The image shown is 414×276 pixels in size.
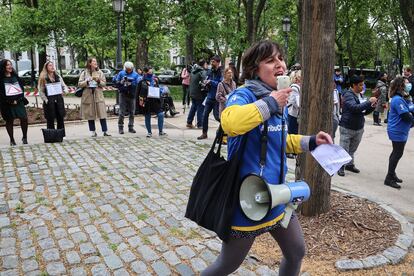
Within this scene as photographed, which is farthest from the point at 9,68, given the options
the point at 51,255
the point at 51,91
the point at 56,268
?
the point at 56,268

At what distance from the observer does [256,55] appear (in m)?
2.41

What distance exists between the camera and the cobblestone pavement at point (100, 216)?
3.64 m

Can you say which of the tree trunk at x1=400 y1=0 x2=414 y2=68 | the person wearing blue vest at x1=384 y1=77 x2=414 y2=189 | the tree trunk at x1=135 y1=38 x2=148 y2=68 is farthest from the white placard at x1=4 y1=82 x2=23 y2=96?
the tree trunk at x1=400 y1=0 x2=414 y2=68

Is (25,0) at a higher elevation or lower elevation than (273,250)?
higher

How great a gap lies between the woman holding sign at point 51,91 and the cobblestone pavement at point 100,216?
55.8 inches

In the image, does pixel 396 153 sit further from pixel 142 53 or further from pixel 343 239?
pixel 142 53

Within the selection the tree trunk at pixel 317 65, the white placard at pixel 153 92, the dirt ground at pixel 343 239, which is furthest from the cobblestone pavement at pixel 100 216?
the white placard at pixel 153 92

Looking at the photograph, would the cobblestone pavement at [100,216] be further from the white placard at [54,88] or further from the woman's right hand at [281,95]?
the woman's right hand at [281,95]

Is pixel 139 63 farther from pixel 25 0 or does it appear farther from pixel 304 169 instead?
pixel 304 169

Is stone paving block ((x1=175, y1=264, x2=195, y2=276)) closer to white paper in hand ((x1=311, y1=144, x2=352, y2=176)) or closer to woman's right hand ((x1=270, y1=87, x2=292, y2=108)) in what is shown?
white paper in hand ((x1=311, y1=144, x2=352, y2=176))

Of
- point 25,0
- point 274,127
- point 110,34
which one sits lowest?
point 274,127

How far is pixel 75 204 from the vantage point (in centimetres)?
508

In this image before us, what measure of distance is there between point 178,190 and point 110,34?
17322 mm

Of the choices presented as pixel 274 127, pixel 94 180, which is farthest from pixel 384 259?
pixel 94 180
